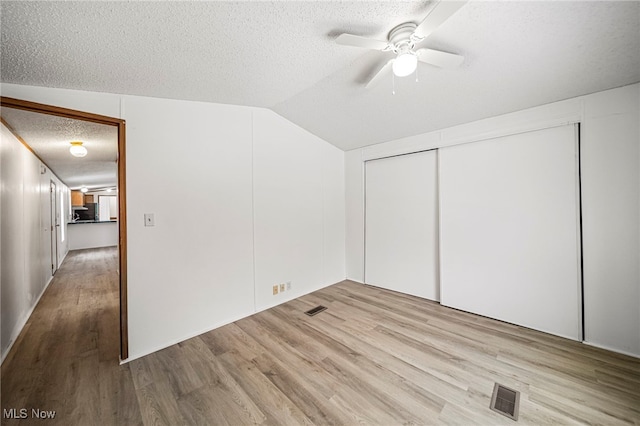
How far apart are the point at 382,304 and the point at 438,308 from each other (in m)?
0.71

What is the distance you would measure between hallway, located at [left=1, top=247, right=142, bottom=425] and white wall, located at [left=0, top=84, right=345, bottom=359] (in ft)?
1.12

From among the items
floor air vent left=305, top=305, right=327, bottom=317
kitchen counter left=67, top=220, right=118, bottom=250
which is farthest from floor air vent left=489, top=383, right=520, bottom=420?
kitchen counter left=67, top=220, right=118, bottom=250

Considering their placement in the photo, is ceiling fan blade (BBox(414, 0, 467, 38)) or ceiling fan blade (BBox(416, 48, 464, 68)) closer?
ceiling fan blade (BBox(414, 0, 467, 38))

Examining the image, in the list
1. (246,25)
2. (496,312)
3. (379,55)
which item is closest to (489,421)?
(496,312)

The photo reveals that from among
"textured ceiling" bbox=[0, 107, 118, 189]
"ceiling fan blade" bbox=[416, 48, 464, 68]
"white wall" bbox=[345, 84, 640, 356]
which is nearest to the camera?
"ceiling fan blade" bbox=[416, 48, 464, 68]

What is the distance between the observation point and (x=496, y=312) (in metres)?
2.67

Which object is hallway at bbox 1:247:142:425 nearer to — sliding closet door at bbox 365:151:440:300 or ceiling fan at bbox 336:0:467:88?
ceiling fan at bbox 336:0:467:88

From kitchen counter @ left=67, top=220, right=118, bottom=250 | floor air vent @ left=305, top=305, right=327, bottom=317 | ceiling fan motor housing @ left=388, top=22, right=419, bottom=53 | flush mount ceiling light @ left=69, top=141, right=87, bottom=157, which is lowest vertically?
floor air vent @ left=305, top=305, right=327, bottom=317

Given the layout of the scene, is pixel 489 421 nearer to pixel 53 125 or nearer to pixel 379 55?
pixel 379 55

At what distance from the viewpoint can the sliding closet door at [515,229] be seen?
89.1 inches

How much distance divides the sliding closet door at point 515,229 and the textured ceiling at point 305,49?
53 cm

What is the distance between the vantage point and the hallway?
59.7 inches

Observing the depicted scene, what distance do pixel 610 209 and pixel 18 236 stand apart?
5987 millimetres

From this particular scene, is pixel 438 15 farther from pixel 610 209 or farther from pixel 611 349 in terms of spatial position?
pixel 611 349
